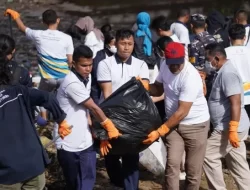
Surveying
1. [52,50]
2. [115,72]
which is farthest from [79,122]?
[52,50]

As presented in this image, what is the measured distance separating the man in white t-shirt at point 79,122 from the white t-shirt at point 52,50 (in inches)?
97.3

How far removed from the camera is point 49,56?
7309mm

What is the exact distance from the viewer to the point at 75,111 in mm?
4754

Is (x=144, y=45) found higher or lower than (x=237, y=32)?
lower

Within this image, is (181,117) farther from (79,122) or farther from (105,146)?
(79,122)

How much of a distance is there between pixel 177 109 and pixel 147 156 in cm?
130

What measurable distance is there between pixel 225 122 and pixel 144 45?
266cm

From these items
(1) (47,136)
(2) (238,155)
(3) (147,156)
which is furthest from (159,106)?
(1) (47,136)

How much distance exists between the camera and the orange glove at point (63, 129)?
14.8ft

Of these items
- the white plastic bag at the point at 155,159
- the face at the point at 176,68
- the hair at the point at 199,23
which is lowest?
the white plastic bag at the point at 155,159

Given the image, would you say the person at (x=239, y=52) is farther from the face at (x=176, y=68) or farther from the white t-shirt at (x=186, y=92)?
the face at (x=176, y=68)

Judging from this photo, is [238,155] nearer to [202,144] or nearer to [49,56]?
[202,144]

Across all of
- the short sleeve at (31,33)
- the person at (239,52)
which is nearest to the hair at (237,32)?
the person at (239,52)

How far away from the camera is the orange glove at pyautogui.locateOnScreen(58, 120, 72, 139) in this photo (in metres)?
Answer: 4.50
